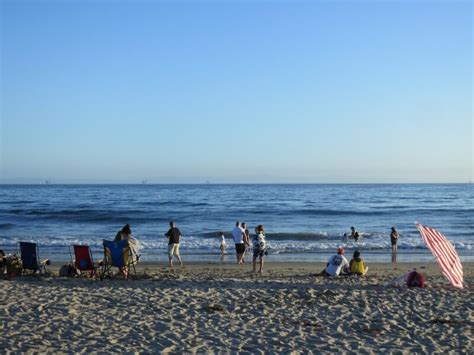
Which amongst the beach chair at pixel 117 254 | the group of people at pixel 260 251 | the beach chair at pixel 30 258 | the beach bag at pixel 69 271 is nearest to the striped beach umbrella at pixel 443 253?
the group of people at pixel 260 251

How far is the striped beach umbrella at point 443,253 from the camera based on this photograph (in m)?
10.2

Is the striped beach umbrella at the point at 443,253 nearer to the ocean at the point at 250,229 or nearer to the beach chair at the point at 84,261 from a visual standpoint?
the beach chair at the point at 84,261

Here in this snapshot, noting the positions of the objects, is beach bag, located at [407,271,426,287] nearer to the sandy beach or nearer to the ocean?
the sandy beach

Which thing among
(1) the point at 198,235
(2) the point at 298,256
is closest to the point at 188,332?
(2) the point at 298,256

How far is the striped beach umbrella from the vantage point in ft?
33.3

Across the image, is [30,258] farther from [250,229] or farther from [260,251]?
[250,229]

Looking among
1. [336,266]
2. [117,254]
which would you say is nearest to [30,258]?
[117,254]

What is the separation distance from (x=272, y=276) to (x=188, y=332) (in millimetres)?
6390

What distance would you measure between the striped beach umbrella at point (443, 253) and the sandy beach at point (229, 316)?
10.8 inches

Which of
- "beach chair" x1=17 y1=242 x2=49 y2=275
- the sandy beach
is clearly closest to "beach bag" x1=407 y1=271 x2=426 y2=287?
the sandy beach

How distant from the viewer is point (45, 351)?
633cm

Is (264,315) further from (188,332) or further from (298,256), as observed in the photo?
(298,256)

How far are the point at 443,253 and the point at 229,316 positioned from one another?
450 cm

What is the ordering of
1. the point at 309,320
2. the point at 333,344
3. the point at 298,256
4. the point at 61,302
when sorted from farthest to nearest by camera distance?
the point at 298,256 < the point at 61,302 < the point at 309,320 < the point at 333,344
